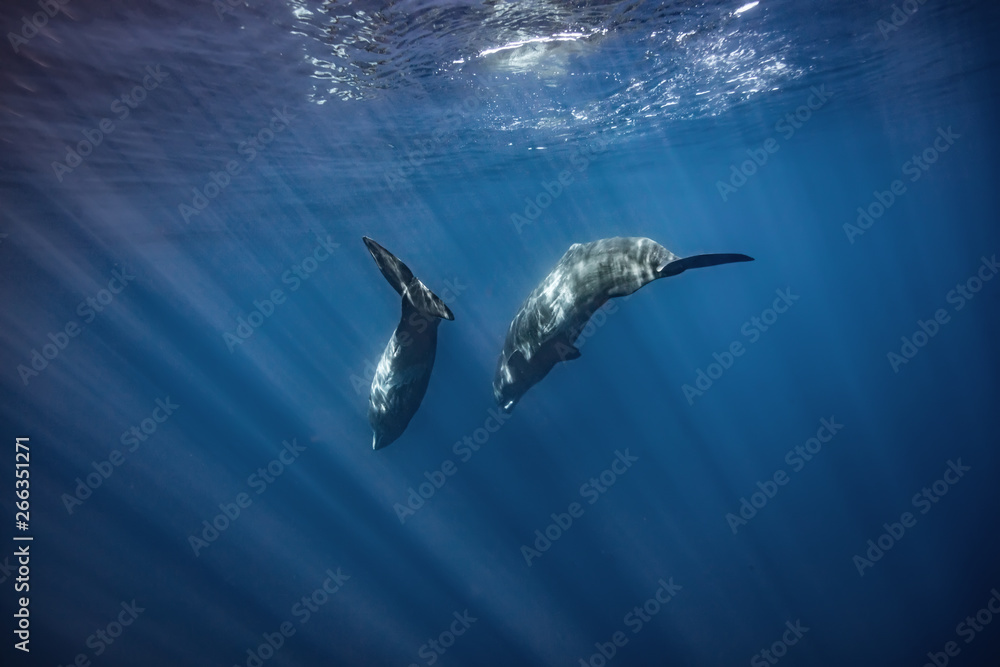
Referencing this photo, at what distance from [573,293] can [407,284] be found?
225 centimetres

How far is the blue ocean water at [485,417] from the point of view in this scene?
11266 millimetres

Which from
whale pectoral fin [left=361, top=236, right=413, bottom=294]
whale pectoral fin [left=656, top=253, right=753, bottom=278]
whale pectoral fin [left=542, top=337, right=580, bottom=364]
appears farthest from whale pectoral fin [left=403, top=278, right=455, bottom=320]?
whale pectoral fin [left=656, top=253, right=753, bottom=278]

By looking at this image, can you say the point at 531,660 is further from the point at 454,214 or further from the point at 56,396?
the point at 56,396

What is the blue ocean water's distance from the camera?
37.0 feet

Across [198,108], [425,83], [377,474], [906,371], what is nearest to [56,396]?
[377,474]

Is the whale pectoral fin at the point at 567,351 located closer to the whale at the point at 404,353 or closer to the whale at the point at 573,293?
the whale at the point at 573,293

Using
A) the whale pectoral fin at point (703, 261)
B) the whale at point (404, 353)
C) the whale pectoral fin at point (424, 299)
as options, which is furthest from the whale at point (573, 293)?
the whale pectoral fin at point (424, 299)

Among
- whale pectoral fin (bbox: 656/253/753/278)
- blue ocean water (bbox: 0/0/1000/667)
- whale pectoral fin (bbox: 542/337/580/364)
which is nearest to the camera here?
whale pectoral fin (bbox: 656/253/753/278)

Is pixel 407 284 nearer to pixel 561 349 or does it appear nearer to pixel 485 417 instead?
pixel 561 349

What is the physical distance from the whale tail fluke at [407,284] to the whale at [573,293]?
1814 mm

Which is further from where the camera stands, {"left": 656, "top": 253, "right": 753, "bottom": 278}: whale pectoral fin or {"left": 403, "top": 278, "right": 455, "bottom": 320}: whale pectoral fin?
{"left": 403, "top": 278, "right": 455, "bottom": 320}: whale pectoral fin

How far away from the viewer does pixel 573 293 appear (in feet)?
21.2

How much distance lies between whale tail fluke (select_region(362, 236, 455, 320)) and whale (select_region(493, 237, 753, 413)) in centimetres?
181

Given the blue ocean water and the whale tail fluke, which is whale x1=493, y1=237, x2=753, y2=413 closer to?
the whale tail fluke
